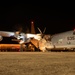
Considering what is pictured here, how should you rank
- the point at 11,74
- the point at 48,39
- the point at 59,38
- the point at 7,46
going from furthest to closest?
the point at 7,46 < the point at 48,39 < the point at 59,38 < the point at 11,74

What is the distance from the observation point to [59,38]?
134 feet

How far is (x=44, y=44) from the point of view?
46250 millimetres

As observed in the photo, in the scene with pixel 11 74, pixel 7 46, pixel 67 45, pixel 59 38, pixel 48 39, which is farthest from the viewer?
pixel 7 46

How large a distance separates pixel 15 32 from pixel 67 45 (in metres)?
12.9

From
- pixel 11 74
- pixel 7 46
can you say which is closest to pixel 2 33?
pixel 7 46

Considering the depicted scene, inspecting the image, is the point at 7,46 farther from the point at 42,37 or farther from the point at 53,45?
the point at 53,45

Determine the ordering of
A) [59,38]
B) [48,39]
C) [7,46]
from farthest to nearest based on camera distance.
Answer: [7,46]
[48,39]
[59,38]

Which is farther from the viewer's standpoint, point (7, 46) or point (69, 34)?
point (7, 46)

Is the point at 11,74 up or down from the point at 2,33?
down

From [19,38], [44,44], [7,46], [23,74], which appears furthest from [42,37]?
[23,74]

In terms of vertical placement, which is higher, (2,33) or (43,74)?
(2,33)

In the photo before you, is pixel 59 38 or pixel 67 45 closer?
pixel 67 45

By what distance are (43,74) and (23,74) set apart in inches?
32.9

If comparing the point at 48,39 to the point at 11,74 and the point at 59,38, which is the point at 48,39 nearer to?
the point at 59,38
